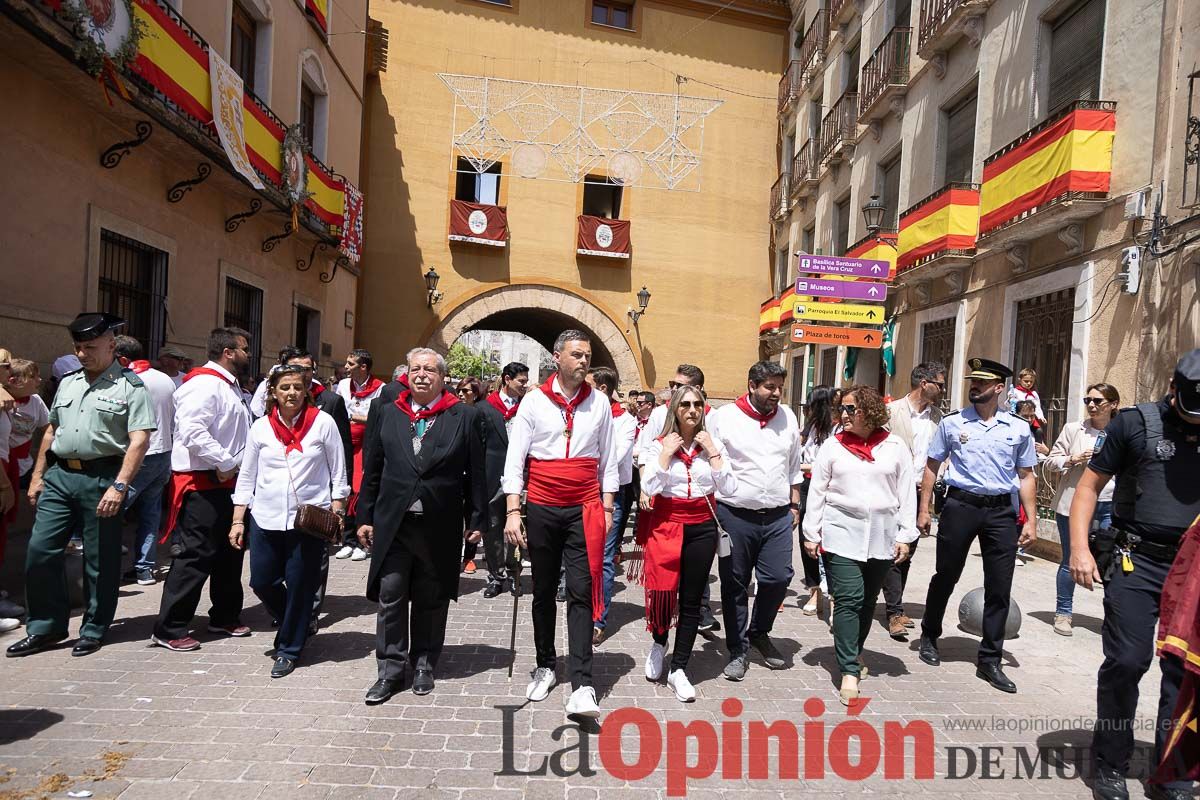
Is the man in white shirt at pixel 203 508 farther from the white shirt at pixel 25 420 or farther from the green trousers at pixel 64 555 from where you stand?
the white shirt at pixel 25 420

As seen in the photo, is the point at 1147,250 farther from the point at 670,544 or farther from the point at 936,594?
the point at 670,544

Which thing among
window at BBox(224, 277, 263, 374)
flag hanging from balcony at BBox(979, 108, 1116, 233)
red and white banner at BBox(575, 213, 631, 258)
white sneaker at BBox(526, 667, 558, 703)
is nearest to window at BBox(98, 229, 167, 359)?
window at BBox(224, 277, 263, 374)

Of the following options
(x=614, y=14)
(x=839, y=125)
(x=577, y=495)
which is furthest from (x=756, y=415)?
(x=614, y=14)

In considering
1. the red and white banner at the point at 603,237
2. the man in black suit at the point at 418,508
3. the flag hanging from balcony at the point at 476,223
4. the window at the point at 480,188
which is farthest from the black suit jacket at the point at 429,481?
the window at the point at 480,188

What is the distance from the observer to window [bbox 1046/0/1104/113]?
9152 millimetres

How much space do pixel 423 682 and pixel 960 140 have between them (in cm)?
1205

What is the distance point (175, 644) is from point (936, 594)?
4.95 m

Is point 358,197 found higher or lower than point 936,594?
higher

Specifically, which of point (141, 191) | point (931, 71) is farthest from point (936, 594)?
point (931, 71)

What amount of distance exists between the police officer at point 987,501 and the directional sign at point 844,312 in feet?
22.3

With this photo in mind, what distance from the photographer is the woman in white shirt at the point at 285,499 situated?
456 cm

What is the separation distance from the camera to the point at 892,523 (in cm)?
462

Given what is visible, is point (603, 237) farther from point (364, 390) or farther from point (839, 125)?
point (364, 390)

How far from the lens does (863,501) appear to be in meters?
4.57
